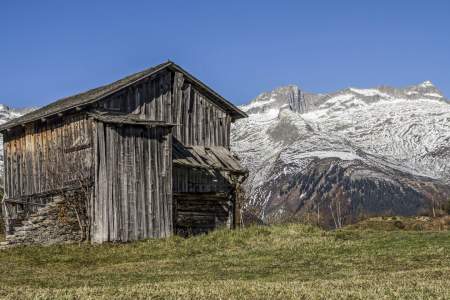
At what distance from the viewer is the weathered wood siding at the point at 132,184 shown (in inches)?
861

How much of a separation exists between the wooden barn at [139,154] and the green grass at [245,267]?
6.45 ft

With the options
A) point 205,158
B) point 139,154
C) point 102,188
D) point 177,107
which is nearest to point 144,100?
point 177,107

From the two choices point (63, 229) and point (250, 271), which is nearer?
point (250, 271)

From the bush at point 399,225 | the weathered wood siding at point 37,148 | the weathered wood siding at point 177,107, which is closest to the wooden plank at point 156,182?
the weathered wood siding at point 177,107

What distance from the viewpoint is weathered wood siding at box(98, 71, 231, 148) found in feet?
82.1

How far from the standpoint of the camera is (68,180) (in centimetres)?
2317

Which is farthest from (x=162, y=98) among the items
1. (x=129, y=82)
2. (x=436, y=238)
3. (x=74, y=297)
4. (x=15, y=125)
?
(x=74, y=297)

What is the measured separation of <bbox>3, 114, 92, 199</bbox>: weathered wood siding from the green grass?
5552 mm

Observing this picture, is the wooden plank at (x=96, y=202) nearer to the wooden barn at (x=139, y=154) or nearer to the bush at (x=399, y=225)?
the wooden barn at (x=139, y=154)

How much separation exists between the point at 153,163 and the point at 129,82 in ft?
14.4

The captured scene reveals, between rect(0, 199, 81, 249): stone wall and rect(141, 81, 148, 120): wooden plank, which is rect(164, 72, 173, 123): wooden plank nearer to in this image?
rect(141, 81, 148, 120): wooden plank

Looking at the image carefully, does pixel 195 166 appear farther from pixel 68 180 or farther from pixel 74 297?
pixel 74 297

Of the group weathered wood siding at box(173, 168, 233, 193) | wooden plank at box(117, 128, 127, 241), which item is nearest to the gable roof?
wooden plank at box(117, 128, 127, 241)

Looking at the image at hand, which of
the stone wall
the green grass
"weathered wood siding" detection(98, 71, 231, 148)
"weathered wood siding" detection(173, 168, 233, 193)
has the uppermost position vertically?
"weathered wood siding" detection(98, 71, 231, 148)
